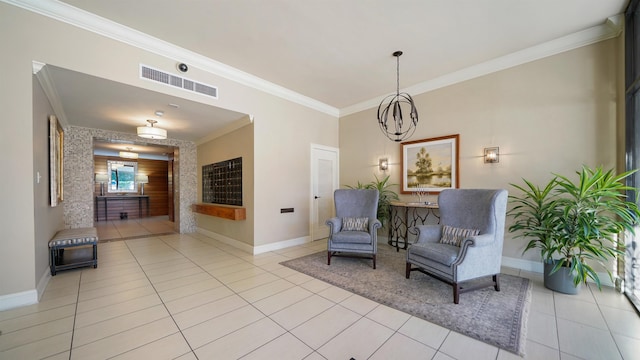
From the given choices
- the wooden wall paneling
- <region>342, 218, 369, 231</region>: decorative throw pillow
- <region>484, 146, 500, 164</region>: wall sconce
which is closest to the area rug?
<region>342, 218, 369, 231</region>: decorative throw pillow

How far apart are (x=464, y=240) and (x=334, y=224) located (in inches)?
72.9

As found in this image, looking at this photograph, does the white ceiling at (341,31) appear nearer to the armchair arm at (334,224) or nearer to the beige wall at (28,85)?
the beige wall at (28,85)

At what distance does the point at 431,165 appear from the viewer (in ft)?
14.1

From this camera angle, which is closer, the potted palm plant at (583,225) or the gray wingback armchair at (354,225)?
the potted palm plant at (583,225)

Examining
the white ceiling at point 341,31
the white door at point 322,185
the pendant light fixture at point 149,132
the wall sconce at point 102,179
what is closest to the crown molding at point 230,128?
the white ceiling at point 341,31

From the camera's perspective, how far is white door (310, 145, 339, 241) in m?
Result: 5.24

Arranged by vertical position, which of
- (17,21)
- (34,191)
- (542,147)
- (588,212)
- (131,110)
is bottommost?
(588,212)

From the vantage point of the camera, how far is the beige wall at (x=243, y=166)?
14.3 feet

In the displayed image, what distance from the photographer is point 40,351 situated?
1.73 metres

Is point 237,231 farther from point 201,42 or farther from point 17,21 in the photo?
point 17,21

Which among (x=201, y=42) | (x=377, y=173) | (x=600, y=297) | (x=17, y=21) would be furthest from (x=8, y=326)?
(x=600, y=297)

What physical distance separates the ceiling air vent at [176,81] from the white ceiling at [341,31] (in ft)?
0.78

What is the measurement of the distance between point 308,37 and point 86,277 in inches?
169

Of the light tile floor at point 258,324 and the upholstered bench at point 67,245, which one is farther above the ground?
the upholstered bench at point 67,245
